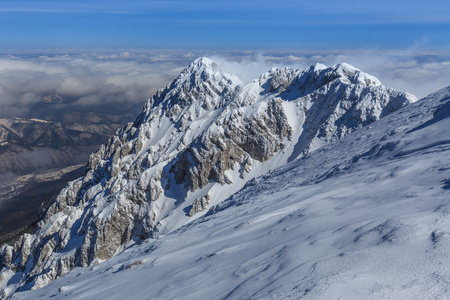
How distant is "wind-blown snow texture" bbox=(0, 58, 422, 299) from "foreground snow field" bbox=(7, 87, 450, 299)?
90mm

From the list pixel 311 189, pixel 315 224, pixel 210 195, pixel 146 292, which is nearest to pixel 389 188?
pixel 315 224

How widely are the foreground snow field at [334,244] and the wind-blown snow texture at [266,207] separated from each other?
0.09m

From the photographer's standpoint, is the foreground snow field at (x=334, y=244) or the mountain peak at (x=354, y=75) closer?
the foreground snow field at (x=334, y=244)

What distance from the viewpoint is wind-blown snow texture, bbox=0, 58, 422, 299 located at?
13781 mm

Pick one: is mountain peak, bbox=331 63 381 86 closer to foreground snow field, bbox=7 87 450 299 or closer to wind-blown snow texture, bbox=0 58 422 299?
wind-blown snow texture, bbox=0 58 422 299

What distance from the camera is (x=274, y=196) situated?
109 ft

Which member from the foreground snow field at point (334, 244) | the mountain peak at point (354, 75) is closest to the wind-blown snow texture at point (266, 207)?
the foreground snow field at point (334, 244)

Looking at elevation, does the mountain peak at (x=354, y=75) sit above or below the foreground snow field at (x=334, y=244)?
above

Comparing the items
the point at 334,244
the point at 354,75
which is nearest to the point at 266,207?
the point at 334,244

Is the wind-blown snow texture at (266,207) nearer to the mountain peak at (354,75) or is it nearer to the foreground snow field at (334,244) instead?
the foreground snow field at (334,244)

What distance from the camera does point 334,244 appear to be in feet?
50.1

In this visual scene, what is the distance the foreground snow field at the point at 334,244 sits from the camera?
1158 cm

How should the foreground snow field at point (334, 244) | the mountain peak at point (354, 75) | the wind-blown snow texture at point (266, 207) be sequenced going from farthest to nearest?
1. the mountain peak at point (354, 75)
2. the wind-blown snow texture at point (266, 207)
3. the foreground snow field at point (334, 244)

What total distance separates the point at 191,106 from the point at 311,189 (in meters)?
126
